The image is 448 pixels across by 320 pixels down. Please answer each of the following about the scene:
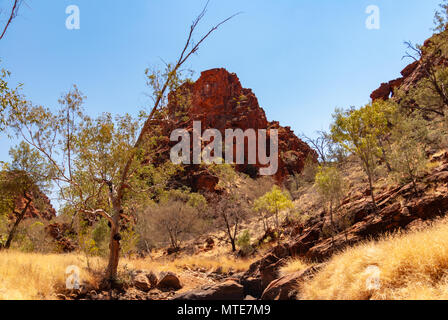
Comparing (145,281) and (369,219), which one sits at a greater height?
(369,219)

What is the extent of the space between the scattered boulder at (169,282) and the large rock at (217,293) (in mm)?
1985

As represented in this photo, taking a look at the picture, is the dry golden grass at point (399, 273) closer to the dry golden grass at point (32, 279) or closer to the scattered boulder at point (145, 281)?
the dry golden grass at point (32, 279)

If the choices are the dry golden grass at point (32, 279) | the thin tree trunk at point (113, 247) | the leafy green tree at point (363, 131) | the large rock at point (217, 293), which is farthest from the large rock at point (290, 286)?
the leafy green tree at point (363, 131)

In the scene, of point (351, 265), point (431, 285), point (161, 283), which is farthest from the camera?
point (161, 283)

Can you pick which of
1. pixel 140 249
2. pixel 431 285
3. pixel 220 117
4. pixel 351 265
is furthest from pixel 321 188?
pixel 220 117

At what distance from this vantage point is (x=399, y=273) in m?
3.99

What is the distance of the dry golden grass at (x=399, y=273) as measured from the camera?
3508 millimetres

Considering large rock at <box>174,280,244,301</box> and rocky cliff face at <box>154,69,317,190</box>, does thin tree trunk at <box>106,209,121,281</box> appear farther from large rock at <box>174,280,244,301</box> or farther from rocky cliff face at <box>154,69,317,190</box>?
rocky cliff face at <box>154,69,317,190</box>

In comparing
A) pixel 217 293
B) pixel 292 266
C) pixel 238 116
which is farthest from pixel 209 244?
pixel 238 116

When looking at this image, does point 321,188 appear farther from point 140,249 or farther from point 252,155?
point 252,155

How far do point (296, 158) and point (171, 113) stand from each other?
5087cm

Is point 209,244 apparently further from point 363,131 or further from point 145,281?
point 363,131

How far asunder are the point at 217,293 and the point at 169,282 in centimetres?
288

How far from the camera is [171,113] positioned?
9859 millimetres
